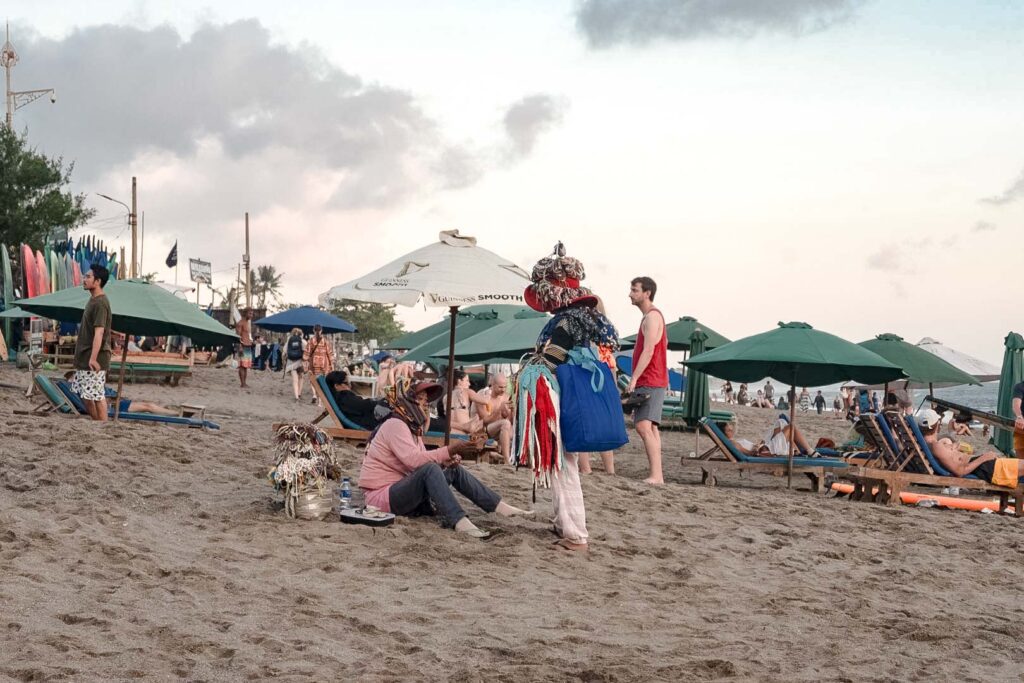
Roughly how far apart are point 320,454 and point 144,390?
47.8ft

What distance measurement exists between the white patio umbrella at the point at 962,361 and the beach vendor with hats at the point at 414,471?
653 inches

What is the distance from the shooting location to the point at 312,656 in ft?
15.2

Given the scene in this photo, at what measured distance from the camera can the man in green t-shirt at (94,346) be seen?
35.1 ft

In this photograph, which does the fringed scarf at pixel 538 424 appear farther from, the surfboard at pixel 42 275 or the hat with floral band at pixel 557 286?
the surfboard at pixel 42 275

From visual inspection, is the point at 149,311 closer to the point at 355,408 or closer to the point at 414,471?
the point at 355,408

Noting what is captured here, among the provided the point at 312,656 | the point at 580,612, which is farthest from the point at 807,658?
the point at 312,656

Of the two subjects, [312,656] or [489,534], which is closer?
[312,656]

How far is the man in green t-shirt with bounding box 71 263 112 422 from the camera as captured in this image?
1070 centimetres

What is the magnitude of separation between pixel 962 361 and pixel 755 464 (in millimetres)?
13550

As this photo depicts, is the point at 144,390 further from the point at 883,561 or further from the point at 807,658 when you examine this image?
the point at 807,658

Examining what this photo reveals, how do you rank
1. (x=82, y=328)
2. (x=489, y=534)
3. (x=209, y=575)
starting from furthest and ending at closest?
1. (x=82, y=328)
2. (x=489, y=534)
3. (x=209, y=575)

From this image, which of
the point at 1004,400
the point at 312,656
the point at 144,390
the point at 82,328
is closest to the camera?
the point at 312,656

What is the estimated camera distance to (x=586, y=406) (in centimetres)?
654

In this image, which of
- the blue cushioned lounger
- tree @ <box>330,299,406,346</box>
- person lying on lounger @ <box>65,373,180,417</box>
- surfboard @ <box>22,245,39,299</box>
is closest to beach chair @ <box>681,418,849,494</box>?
the blue cushioned lounger
